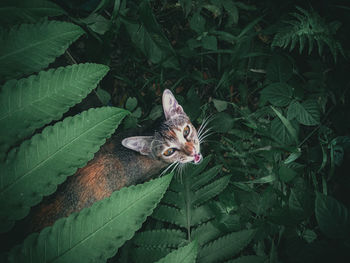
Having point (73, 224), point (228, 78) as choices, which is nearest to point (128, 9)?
point (228, 78)

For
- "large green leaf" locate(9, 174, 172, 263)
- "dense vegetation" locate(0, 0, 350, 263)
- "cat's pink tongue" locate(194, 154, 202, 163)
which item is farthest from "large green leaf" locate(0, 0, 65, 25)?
"cat's pink tongue" locate(194, 154, 202, 163)

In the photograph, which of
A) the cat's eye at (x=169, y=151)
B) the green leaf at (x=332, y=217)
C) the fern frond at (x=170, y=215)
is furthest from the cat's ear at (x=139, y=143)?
the green leaf at (x=332, y=217)

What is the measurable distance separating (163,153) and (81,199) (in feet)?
2.73

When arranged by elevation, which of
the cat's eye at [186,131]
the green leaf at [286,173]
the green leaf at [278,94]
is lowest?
the green leaf at [286,173]

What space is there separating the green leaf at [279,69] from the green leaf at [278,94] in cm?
10

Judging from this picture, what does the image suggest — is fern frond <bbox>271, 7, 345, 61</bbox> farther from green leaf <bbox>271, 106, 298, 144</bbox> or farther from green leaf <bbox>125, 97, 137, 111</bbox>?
green leaf <bbox>125, 97, 137, 111</bbox>

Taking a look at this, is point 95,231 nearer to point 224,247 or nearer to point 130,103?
point 224,247

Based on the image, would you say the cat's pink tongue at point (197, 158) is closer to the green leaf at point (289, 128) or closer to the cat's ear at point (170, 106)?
the cat's ear at point (170, 106)

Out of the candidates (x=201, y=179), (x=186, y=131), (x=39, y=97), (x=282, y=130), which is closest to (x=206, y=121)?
(x=186, y=131)

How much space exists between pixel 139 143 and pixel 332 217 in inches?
60.9

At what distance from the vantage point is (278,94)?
2.14m

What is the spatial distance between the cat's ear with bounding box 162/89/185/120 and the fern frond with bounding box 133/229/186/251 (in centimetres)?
105

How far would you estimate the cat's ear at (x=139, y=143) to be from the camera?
2.09 metres

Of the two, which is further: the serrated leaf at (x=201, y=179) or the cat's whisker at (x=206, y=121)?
the cat's whisker at (x=206, y=121)
